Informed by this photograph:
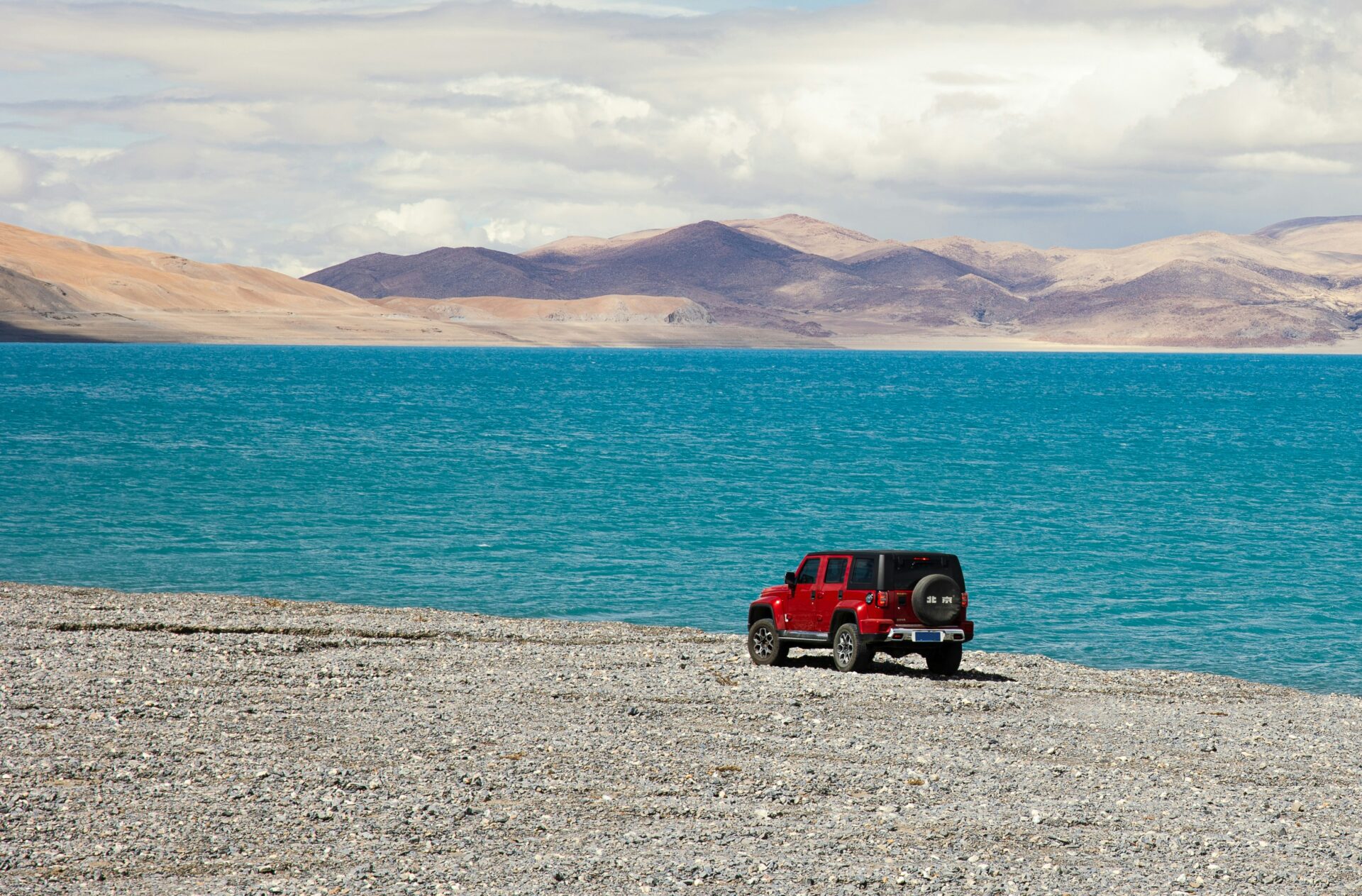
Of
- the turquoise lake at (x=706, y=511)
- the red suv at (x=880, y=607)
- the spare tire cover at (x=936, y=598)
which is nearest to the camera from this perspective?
the spare tire cover at (x=936, y=598)

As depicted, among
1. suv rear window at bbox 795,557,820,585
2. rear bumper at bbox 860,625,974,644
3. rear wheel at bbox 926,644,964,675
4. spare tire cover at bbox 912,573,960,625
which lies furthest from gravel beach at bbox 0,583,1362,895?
suv rear window at bbox 795,557,820,585

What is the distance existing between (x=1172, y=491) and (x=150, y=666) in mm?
43711

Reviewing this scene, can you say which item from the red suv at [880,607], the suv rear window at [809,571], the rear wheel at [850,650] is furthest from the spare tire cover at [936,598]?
the suv rear window at [809,571]

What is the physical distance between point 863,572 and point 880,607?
1.77 feet

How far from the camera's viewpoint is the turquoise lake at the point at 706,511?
2897 cm

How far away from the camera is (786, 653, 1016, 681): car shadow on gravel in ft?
63.2

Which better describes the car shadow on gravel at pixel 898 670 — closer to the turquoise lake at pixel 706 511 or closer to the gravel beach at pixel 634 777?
the gravel beach at pixel 634 777

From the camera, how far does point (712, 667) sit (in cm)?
1944

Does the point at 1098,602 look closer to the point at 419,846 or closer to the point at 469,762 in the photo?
the point at 469,762

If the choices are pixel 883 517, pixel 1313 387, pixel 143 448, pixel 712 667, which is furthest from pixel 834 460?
pixel 1313 387

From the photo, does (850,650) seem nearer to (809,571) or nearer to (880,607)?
(880,607)

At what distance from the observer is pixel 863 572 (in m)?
18.6

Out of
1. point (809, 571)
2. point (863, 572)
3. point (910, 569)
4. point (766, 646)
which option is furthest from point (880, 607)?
point (766, 646)

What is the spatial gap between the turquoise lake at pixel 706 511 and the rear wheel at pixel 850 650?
3.46m
